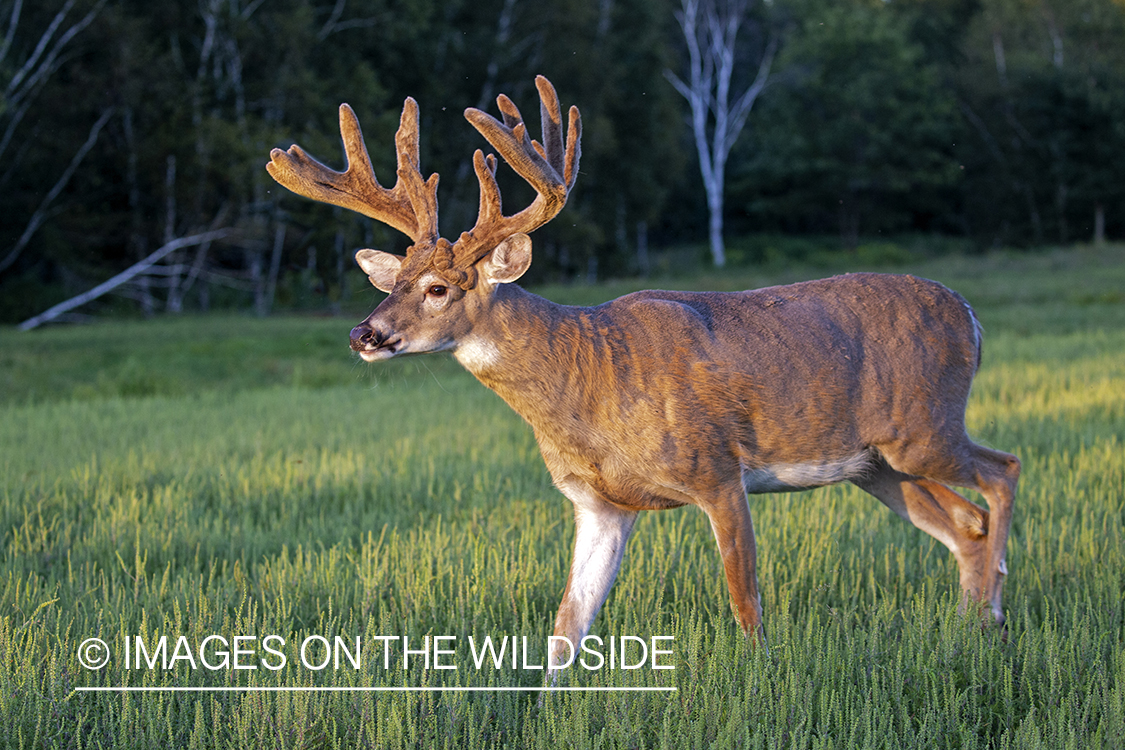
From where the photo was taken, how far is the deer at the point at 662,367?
3982mm

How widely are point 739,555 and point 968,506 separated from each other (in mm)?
1419

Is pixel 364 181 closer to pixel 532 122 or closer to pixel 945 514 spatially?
pixel 945 514

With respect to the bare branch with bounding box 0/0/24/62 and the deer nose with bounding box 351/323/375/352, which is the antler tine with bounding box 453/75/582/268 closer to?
the deer nose with bounding box 351/323/375/352

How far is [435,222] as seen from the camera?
4262 millimetres

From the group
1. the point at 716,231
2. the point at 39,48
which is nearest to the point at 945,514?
the point at 39,48

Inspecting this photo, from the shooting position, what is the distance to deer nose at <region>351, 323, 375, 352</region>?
12.3 feet

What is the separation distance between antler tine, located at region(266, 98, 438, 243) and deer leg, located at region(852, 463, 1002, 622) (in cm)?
223

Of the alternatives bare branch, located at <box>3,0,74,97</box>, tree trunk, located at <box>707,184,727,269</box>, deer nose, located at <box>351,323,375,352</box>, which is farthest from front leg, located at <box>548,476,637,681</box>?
tree trunk, located at <box>707,184,727,269</box>

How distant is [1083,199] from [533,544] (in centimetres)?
4464

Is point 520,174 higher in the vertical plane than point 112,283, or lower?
higher

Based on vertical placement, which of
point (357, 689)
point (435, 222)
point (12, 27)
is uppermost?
point (12, 27)

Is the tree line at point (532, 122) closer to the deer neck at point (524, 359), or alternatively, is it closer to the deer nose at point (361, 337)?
the deer neck at point (524, 359)

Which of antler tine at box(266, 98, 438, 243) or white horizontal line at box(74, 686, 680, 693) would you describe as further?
antler tine at box(266, 98, 438, 243)

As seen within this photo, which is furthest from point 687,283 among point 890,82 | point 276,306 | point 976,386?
point 976,386
